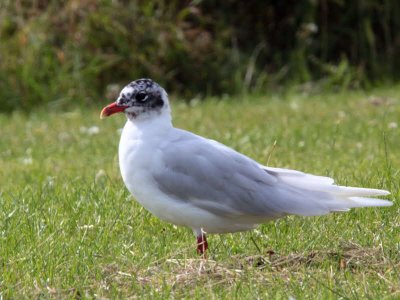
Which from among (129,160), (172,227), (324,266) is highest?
(129,160)

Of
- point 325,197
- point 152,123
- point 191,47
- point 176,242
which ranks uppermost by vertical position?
point 152,123

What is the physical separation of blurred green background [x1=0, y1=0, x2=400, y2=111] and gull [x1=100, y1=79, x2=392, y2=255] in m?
6.98

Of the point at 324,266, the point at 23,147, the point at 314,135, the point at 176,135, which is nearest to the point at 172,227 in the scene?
the point at 176,135

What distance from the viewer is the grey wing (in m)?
4.72

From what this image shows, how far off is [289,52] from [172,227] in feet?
25.5

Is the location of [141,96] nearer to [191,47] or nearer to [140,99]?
[140,99]

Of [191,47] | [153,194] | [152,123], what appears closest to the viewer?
[153,194]

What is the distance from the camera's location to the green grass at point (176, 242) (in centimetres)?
423

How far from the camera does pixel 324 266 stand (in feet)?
14.8

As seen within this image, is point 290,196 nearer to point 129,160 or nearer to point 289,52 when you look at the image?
point 129,160

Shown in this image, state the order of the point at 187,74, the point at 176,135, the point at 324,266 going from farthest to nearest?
the point at 187,74 → the point at 176,135 → the point at 324,266

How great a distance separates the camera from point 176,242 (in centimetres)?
519

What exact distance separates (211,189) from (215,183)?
1.3 inches

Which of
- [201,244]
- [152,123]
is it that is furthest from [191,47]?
[201,244]
